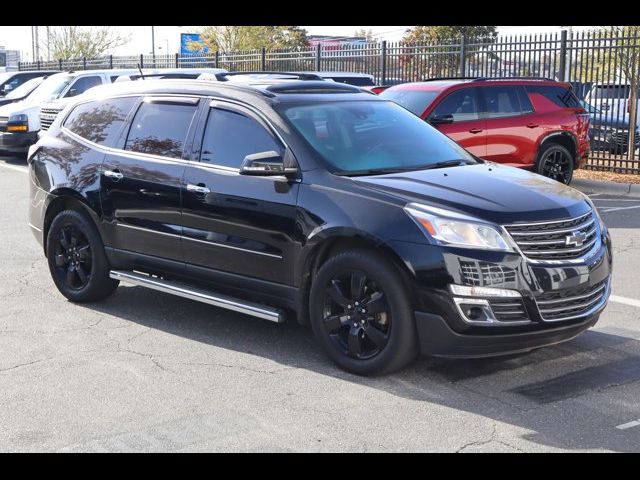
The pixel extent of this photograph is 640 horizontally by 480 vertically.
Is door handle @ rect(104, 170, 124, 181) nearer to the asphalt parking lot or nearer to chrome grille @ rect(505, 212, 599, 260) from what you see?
the asphalt parking lot

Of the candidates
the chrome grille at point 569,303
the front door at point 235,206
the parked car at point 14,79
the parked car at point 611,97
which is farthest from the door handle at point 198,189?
the parked car at point 14,79

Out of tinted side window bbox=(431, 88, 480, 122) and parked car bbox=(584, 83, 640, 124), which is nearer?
tinted side window bbox=(431, 88, 480, 122)

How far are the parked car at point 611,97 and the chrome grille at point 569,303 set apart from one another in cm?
1140

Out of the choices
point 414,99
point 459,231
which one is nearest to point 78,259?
point 459,231

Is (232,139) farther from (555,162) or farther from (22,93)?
(22,93)

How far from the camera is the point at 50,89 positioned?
20.6 metres

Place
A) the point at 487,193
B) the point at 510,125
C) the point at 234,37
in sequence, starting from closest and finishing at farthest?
the point at 487,193
the point at 510,125
the point at 234,37

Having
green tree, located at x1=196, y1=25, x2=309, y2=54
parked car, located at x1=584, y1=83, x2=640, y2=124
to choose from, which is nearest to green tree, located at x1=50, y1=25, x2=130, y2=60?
green tree, located at x1=196, y1=25, x2=309, y2=54

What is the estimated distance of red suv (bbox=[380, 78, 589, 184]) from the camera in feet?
43.3

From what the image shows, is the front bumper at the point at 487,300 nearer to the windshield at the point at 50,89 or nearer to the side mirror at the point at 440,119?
the side mirror at the point at 440,119

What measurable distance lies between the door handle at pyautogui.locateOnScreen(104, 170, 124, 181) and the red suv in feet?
21.5

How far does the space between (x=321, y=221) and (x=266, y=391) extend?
108cm

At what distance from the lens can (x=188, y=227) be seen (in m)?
6.64
